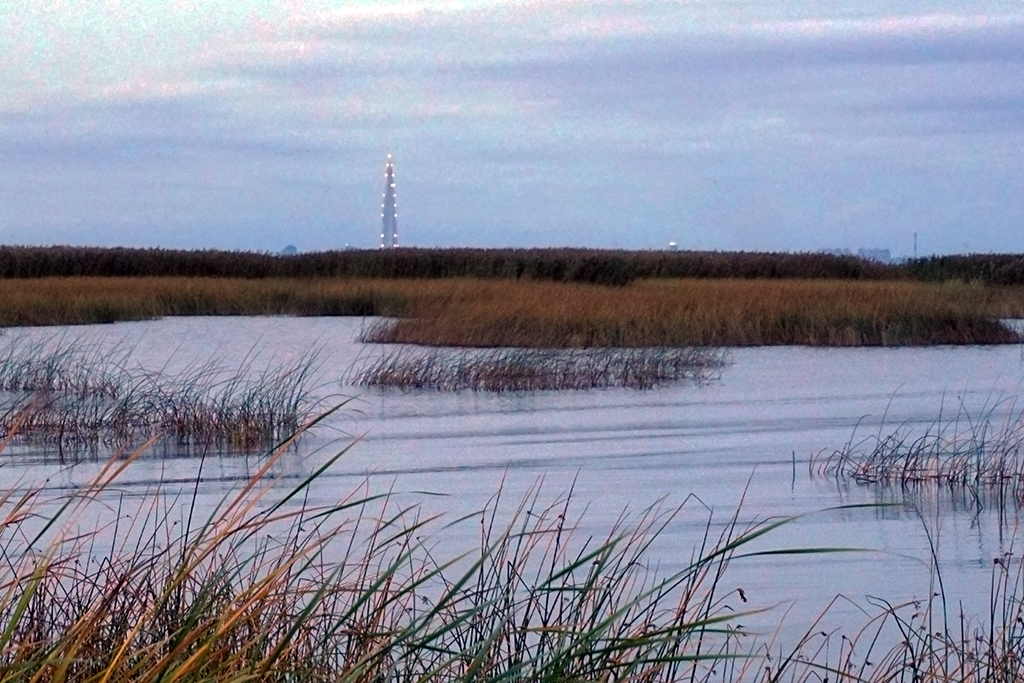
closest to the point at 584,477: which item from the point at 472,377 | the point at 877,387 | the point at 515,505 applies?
the point at 515,505

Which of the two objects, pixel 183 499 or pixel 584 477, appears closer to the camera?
pixel 183 499

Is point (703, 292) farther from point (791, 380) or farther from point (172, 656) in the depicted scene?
point (172, 656)

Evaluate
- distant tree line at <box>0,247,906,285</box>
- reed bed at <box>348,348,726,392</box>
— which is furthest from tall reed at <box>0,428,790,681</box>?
distant tree line at <box>0,247,906,285</box>

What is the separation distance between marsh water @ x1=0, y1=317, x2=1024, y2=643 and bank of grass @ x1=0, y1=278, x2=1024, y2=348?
1.50 meters

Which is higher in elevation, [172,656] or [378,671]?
[172,656]

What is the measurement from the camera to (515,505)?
789cm

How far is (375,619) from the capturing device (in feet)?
9.30

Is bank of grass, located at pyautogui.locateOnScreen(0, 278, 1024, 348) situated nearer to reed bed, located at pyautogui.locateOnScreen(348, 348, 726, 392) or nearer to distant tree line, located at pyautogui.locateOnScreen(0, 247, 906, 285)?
reed bed, located at pyautogui.locateOnScreen(348, 348, 726, 392)

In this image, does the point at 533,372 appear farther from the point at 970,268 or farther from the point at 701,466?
the point at 970,268

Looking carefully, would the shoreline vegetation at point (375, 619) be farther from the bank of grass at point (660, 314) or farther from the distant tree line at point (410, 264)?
the distant tree line at point (410, 264)

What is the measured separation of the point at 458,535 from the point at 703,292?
19300 millimetres

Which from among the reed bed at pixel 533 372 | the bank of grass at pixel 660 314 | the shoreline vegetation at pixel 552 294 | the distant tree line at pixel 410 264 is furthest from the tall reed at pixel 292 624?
the distant tree line at pixel 410 264

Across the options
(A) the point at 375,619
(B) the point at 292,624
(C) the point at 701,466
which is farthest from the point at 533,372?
(A) the point at 375,619

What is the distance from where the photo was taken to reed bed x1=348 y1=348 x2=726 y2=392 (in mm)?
14544
